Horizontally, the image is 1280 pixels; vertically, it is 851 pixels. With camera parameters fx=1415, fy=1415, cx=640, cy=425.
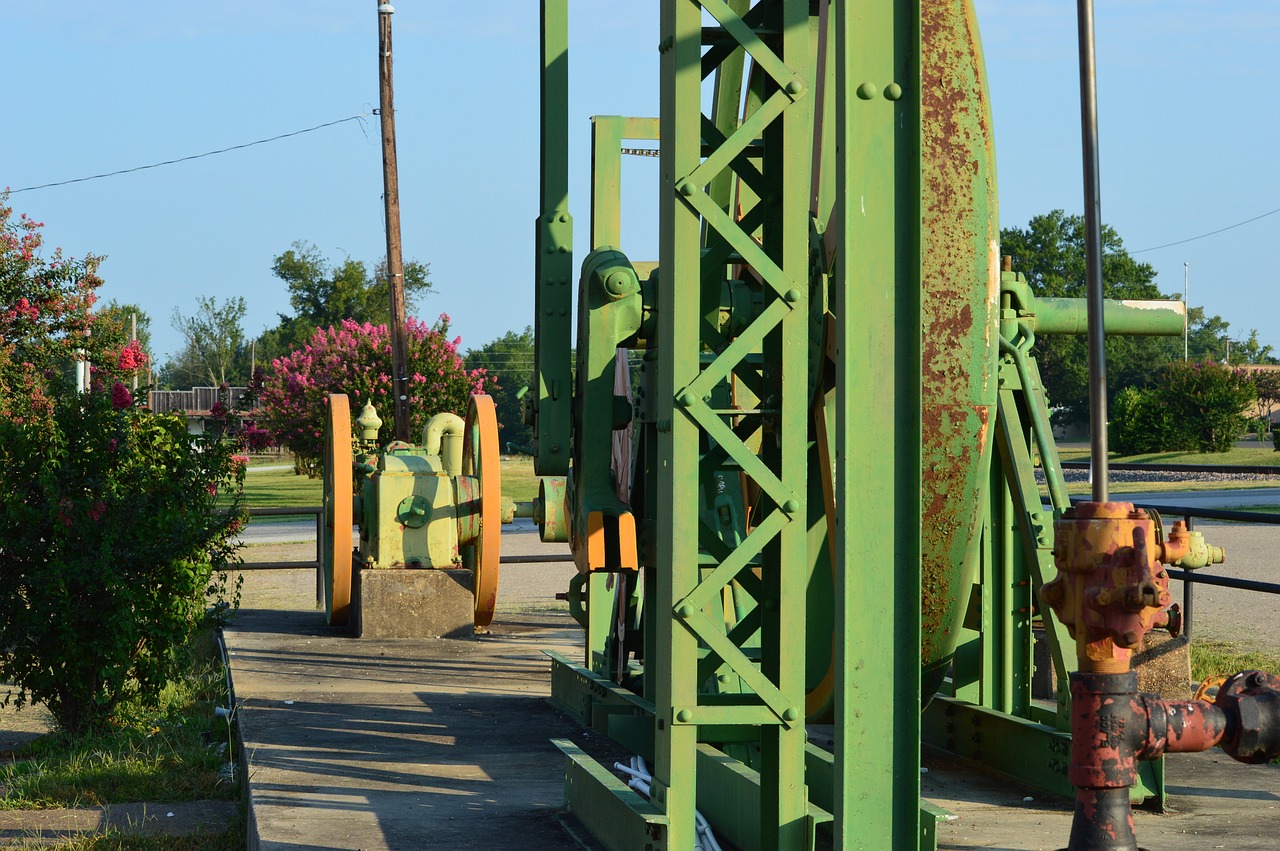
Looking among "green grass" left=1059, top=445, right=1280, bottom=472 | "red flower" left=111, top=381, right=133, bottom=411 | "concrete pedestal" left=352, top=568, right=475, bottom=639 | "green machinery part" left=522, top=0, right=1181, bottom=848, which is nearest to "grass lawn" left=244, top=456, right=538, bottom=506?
"green grass" left=1059, top=445, right=1280, bottom=472

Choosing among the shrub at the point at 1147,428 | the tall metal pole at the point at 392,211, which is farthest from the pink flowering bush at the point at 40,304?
the shrub at the point at 1147,428

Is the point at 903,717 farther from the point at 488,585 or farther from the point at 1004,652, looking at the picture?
the point at 488,585

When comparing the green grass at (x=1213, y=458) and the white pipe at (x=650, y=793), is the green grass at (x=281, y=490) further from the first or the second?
the white pipe at (x=650, y=793)

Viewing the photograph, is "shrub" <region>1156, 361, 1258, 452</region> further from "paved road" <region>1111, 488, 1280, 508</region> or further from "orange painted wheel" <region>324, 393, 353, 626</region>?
"orange painted wheel" <region>324, 393, 353, 626</region>

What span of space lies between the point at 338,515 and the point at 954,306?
7.06 m

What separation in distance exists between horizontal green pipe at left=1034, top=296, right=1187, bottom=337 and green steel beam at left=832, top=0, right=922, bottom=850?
3.29 m

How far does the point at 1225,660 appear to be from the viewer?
9.80 metres

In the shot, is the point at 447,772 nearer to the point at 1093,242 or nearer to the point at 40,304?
the point at 1093,242

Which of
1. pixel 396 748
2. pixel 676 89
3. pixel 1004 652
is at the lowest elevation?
pixel 396 748

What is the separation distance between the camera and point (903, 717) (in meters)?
3.78

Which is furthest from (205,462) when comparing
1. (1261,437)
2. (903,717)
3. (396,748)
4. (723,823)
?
(1261,437)

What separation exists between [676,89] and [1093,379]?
182 cm

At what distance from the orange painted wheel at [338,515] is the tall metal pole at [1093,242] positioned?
825 cm

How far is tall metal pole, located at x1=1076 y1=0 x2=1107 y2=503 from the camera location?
9.16 feet
